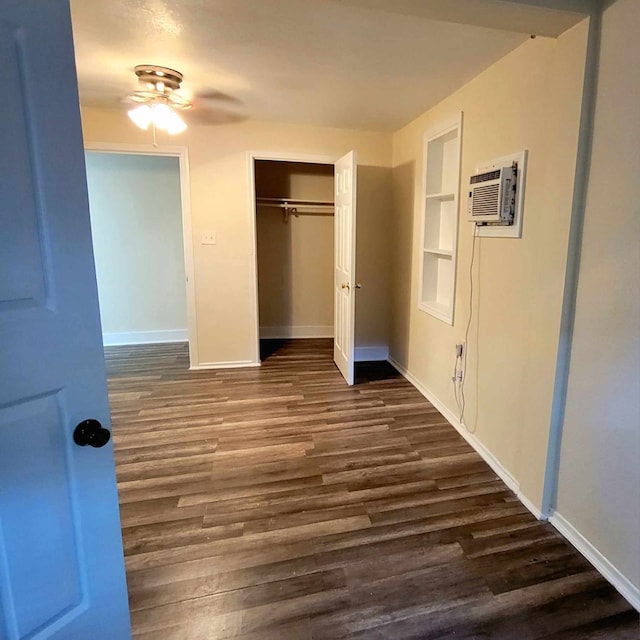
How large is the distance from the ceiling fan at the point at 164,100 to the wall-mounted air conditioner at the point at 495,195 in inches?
79.1

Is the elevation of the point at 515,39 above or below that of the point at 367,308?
above

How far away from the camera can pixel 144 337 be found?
5.14 m

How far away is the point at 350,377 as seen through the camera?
12.3ft

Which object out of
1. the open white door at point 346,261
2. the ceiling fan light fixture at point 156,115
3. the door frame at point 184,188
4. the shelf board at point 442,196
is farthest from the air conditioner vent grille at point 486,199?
the door frame at point 184,188

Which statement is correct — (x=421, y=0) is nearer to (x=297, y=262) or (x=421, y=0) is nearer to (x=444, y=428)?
(x=444, y=428)

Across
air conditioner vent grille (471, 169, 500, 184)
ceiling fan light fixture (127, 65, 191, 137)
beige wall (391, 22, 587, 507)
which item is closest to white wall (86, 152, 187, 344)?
ceiling fan light fixture (127, 65, 191, 137)

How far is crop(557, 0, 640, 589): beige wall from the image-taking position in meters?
1.52

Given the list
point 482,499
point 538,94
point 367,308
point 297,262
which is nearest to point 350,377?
point 367,308

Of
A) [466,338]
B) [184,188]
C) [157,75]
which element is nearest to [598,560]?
[466,338]

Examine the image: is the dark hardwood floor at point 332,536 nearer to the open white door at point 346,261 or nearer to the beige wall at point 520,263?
the beige wall at point 520,263

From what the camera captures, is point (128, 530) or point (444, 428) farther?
point (444, 428)

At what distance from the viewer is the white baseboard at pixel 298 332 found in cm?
538

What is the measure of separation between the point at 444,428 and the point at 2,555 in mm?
2593

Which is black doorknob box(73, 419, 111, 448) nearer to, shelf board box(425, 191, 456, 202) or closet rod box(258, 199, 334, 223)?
shelf board box(425, 191, 456, 202)
